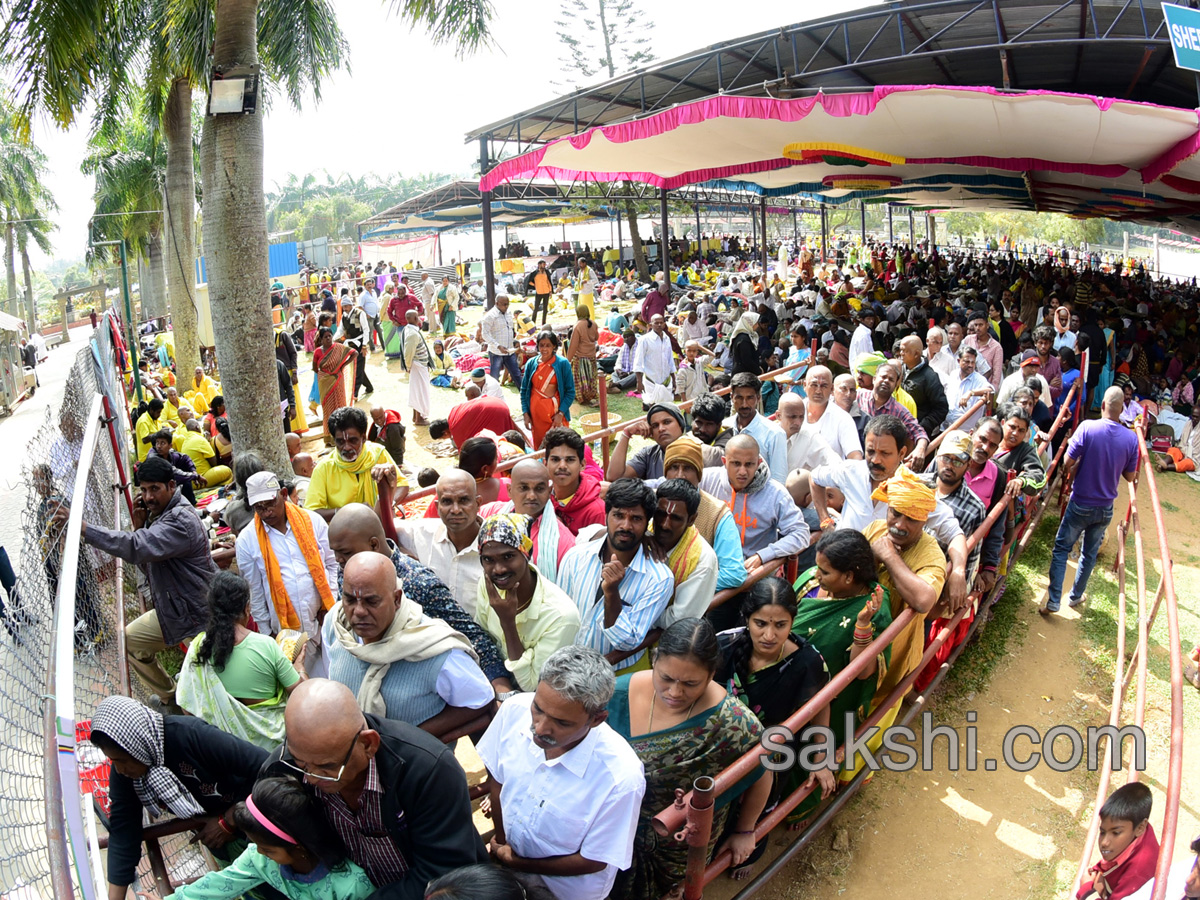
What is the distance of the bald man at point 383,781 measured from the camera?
2012 millimetres

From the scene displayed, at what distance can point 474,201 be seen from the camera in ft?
88.9

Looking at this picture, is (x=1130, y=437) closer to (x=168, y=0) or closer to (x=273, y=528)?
(x=273, y=528)

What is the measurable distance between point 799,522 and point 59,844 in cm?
317

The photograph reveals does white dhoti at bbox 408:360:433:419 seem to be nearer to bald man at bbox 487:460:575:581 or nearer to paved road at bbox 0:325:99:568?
paved road at bbox 0:325:99:568

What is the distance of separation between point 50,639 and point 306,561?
3.86 ft

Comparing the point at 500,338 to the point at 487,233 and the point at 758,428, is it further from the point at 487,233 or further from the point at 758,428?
the point at 758,428

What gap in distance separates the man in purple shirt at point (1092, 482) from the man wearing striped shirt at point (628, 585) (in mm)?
4074

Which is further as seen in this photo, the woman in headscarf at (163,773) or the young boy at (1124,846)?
the young boy at (1124,846)

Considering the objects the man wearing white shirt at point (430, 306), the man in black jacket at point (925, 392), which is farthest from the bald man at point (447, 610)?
the man wearing white shirt at point (430, 306)

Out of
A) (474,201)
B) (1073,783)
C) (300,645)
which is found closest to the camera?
(300,645)

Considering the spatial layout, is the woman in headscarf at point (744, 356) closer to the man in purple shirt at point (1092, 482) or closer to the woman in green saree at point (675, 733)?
the man in purple shirt at point (1092, 482)

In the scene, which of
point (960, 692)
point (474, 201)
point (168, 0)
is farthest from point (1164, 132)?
point (474, 201)

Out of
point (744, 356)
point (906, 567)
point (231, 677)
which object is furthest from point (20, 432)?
point (906, 567)

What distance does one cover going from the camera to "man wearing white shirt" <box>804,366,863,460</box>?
5.31 m
